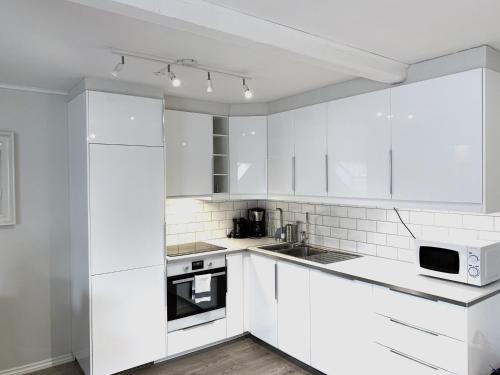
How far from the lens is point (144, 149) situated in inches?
120

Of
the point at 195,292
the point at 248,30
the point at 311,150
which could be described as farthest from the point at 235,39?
the point at 195,292

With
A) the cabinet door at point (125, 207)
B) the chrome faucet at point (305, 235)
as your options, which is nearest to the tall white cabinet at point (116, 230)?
the cabinet door at point (125, 207)

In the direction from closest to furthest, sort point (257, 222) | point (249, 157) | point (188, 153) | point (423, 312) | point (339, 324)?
point (423, 312) → point (339, 324) → point (188, 153) → point (249, 157) → point (257, 222)

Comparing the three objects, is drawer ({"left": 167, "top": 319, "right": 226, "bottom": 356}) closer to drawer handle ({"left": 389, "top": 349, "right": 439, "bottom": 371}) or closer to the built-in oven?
the built-in oven

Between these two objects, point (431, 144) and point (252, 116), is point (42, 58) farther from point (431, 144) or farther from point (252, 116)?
point (431, 144)

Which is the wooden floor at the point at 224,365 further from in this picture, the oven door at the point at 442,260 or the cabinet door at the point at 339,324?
the oven door at the point at 442,260

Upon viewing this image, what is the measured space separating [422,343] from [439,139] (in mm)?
1295

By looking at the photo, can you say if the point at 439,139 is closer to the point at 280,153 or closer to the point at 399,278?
the point at 399,278

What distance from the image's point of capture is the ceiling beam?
151 centimetres

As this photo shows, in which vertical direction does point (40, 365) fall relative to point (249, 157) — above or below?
below

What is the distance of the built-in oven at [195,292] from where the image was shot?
10.7 feet

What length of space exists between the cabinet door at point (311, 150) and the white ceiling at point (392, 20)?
1043mm

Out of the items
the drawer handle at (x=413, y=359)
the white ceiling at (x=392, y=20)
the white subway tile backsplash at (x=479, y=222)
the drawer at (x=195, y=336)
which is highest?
the white ceiling at (x=392, y=20)

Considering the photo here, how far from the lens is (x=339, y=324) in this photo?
278 cm
